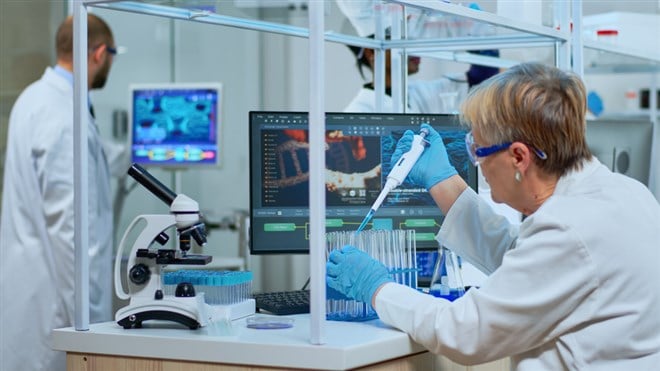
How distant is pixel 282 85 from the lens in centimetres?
562

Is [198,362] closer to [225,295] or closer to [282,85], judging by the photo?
[225,295]

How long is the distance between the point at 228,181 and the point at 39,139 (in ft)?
7.14

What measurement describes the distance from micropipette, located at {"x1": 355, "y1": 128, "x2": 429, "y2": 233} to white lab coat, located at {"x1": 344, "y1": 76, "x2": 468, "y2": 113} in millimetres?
751

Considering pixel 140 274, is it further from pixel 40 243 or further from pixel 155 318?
pixel 40 243

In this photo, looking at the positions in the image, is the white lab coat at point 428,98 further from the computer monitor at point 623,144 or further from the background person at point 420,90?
the computer monitor at point 623,144

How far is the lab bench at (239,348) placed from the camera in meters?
1.61

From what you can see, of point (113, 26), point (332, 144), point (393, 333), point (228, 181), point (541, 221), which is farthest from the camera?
point (228, 181)

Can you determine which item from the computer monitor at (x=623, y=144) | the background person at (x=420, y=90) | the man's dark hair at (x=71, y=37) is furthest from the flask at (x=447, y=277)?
the man's dark hair at (x=71, y=37)

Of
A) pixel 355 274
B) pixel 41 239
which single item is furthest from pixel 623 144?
pixel 41 239

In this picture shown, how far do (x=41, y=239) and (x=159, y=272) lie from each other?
4.92ft

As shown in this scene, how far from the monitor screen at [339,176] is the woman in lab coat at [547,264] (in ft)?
1.16

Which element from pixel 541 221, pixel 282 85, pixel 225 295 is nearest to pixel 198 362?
pixel 225 295

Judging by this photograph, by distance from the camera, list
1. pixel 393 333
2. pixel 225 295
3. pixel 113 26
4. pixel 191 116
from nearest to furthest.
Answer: pixel 393 333 < pixel 225 295 < pixel 191 116 < pixel 113 26

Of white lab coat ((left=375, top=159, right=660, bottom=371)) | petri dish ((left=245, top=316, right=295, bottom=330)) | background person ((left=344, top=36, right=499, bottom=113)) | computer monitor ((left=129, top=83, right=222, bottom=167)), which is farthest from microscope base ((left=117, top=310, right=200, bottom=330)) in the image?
computer monitor ((left=129, top=83, right=222, bottom=167))
